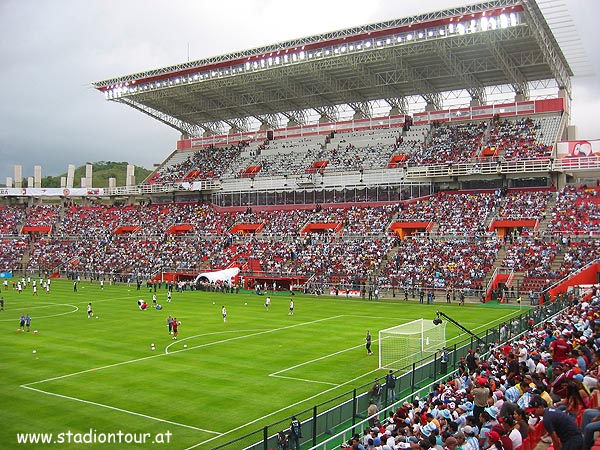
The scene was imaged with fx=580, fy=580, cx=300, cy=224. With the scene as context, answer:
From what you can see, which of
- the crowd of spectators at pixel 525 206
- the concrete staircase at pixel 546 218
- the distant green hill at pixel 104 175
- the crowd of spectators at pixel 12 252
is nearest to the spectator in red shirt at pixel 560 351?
the concrete staircase at pixel 546 218

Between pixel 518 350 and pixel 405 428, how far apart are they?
764 cm

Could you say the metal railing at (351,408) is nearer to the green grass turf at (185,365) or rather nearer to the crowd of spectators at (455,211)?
the green grass turf at (185,365)

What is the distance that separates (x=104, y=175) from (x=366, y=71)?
121055mm

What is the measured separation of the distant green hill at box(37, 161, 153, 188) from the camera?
16338 cm

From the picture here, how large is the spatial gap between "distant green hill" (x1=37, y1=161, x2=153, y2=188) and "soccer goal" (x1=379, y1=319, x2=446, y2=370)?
140883 mm

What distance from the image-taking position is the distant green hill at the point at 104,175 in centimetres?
16338

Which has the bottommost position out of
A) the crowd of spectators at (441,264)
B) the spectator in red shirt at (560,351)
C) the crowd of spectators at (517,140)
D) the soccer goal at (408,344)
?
the soccer goal at (408,344)

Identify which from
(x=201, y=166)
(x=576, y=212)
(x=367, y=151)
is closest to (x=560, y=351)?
(x=576, y=212)

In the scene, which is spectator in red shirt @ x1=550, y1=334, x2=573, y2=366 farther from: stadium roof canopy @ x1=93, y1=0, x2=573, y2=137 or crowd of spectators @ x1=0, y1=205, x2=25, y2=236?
crowd of spectators @ x1=0, y1=205, x2=25, y2=236

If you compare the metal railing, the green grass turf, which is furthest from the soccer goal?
the metal railing

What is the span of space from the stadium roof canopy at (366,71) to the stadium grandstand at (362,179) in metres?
0.23

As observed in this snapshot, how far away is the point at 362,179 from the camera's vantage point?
3014 inches

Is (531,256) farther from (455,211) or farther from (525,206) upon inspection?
(455,211)

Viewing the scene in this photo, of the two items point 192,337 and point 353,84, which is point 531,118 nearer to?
point 353,84
